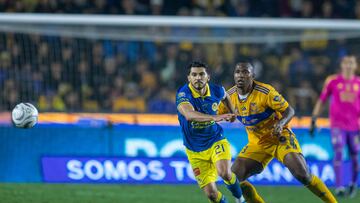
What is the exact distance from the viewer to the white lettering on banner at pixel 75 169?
14.9 m

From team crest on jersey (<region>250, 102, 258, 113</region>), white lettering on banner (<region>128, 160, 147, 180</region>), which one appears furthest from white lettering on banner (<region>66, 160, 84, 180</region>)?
team crest on jersey (<region>250, 102, 258, 113</region>)

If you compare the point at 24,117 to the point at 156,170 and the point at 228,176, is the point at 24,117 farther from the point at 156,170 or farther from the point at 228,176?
the point at 156,170

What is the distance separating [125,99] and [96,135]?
1.47 m

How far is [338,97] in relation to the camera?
13.7 meters

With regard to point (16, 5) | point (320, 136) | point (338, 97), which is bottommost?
point (320, 136)

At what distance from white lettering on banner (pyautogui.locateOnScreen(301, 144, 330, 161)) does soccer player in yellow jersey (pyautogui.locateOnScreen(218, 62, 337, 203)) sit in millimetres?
5013

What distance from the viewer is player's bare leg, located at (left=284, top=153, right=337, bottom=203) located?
10.2m

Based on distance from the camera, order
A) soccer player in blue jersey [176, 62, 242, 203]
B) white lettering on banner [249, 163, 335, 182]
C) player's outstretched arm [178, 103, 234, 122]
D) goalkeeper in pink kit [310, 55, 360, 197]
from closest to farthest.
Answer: player's outstretched arm [178, 103, 234, 122] < soccer player in blue jersey [176, 62, 242, 203] < goalkeeper in pink kit [310, 55, 360, 197] < white lettering on banner [249, 163, 335, 182]

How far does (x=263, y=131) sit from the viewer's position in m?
10.7

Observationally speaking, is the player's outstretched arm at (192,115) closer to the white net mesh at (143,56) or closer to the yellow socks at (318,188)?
the yellow socks at (318,188)

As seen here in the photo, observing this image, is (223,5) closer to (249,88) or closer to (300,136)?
(300,136)

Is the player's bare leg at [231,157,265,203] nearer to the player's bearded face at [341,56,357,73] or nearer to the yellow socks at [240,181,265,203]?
the yellow socks at [240,181,265,203]

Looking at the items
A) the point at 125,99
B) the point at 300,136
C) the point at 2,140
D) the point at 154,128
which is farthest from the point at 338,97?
the point at 2,140

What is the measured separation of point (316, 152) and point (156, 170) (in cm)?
276
